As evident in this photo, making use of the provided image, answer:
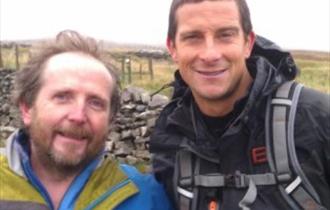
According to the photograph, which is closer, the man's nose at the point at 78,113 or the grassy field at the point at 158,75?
the man's nose at the point at 78,113

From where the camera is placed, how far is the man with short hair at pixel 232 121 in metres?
3.37

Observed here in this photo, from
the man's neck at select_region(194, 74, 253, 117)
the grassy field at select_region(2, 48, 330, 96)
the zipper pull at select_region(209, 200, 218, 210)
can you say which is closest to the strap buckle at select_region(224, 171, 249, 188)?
the zipper pull at select_region(209, 200, 218, 210)

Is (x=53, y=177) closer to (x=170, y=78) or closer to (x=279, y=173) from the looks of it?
(x=279, y=173)

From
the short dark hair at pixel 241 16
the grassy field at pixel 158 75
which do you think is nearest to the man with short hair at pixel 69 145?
the short dark hair at pixel 241 16

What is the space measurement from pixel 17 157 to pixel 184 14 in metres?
1.31

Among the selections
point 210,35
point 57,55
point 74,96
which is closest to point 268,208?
point 210,35

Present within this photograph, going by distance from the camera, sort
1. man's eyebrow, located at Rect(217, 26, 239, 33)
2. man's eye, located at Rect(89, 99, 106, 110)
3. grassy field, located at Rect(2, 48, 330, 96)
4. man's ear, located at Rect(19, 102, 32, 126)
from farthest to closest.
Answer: grassy field, located at Rect(2, 48, 330, 96)
man's ear, located at Rect(19, 102, 32, 126)
man's eye, located at Rect(89, 99, 106, 110)
man's eyebrow, located at Rect(217, 26, 239, 33)

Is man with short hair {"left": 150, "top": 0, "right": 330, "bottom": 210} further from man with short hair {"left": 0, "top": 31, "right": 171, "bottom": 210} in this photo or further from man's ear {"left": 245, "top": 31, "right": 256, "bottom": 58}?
man with short hair {"left": 0, "top": 31, "right": 171, "bottom": 210}

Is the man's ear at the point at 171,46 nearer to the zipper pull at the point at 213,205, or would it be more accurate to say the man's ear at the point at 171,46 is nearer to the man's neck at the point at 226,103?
the man's neck at the point at 226,103

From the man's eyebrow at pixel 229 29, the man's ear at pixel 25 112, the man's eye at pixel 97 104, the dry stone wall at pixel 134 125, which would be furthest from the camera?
the dry stone wall at pixel 134 125

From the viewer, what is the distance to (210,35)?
3.56m

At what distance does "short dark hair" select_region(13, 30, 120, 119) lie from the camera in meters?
3.87

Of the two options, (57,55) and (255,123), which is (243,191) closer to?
(255,123)

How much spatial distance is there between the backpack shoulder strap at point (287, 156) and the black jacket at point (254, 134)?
1.7 inches
